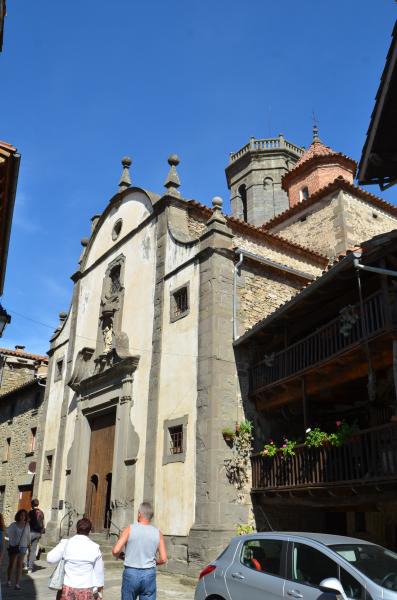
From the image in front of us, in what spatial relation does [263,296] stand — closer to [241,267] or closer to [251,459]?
[241,267]

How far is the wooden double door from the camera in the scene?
14.8 meters

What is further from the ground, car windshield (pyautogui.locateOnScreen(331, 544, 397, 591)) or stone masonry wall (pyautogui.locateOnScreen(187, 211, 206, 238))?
stone masonry wall (pyautogui.locateOnScreen(187, 211, 206, 238))

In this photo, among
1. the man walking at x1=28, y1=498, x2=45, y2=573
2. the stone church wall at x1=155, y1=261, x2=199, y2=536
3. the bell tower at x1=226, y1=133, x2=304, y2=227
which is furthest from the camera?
the bell tower at x1=226, y1=133, x2=304, y2=227

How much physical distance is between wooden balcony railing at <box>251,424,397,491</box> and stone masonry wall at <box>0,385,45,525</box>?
1291 centimetres

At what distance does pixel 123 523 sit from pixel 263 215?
22075mm

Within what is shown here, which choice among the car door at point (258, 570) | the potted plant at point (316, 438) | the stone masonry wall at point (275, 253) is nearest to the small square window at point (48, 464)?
the stone masonry wall at point (275, 253)

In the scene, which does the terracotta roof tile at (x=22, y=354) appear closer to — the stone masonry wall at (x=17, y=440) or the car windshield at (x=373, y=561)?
the stone masonry wall at (x=17, y=440)

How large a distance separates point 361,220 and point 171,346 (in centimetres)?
988

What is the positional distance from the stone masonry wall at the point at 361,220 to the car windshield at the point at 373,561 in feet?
46.8

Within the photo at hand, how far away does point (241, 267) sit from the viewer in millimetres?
13570

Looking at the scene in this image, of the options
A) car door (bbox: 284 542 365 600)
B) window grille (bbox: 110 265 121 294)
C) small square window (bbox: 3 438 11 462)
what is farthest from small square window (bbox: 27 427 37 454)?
car door (bbox: 284 542 365 600)

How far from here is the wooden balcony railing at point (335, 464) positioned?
818cm

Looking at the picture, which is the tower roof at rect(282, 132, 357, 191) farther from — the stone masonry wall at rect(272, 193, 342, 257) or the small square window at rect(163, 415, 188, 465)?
the small square window at rect(163, 415, 188, 465)

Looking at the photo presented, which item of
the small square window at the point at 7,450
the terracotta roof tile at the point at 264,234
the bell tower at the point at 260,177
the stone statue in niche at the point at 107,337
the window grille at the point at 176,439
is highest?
the bell tower at the point at 260,177
